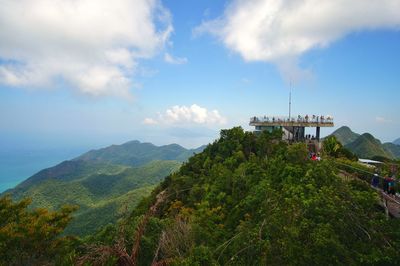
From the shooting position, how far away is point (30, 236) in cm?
1606

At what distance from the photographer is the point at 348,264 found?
7387 mm

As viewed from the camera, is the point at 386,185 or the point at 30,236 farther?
the point at 30,236

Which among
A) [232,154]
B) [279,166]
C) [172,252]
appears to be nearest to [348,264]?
[172,252]

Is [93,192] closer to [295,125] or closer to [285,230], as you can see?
[295,125]

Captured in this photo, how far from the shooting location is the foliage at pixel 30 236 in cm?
1473

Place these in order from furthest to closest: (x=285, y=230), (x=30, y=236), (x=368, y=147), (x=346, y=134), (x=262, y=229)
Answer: (x=346, y=134), (x=368, y=147), (x=30, y=236), (x=262, y=229), (x=285, y=230)

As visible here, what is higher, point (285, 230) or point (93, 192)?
point (285, 230)

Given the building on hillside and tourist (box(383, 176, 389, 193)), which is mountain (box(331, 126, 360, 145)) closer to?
the building on hillside

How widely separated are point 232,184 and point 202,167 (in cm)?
1199

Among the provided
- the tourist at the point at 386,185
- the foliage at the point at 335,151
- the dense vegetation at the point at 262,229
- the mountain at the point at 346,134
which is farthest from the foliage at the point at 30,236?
the mountain at the point at 346,134

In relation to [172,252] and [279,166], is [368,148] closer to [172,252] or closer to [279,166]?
[279,166]

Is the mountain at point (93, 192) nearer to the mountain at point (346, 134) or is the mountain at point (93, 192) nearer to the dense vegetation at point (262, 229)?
the dense vegetation at point (262, 229)

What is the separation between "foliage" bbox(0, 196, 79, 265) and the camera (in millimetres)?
14734

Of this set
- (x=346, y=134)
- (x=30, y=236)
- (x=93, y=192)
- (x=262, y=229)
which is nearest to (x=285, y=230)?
(x=262, y=229)
